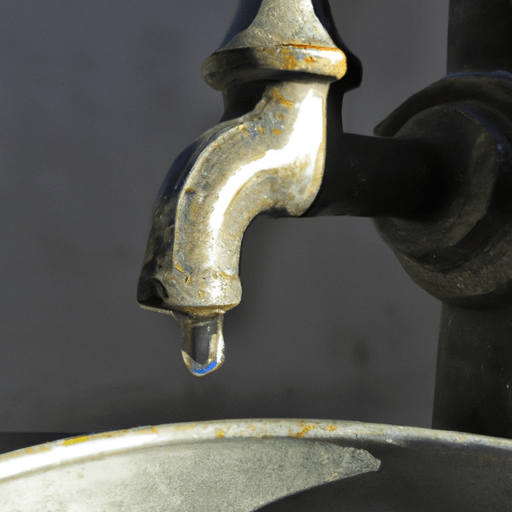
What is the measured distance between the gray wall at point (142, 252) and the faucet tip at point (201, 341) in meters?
0.64

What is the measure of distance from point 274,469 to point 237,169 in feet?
0.52

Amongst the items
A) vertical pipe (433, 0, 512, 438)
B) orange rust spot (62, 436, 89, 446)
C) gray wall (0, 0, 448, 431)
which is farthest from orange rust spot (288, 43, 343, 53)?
gray wall (0, 0, 448, 431)

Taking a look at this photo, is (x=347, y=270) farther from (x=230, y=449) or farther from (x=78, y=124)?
(x=230, y=449)

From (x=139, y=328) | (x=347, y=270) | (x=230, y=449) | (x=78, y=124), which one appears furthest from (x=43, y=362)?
(x=230, y=449)

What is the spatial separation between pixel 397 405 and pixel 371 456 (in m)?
0.67

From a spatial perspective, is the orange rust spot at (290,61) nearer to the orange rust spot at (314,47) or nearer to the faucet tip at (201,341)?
the orange rust spot at (314,47)

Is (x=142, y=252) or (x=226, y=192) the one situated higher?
(x=226, y=192)

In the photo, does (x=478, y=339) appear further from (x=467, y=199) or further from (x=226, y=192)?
(x=226, y=192)

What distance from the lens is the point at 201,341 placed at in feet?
0.95

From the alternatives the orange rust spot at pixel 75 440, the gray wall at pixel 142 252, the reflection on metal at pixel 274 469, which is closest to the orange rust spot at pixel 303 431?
the reflection on metal at pixel 274 469

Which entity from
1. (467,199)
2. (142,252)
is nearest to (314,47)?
(467,199)

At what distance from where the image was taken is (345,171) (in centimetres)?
35

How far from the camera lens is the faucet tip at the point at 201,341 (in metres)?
0.29

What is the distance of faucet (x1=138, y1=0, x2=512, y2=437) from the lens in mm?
287
